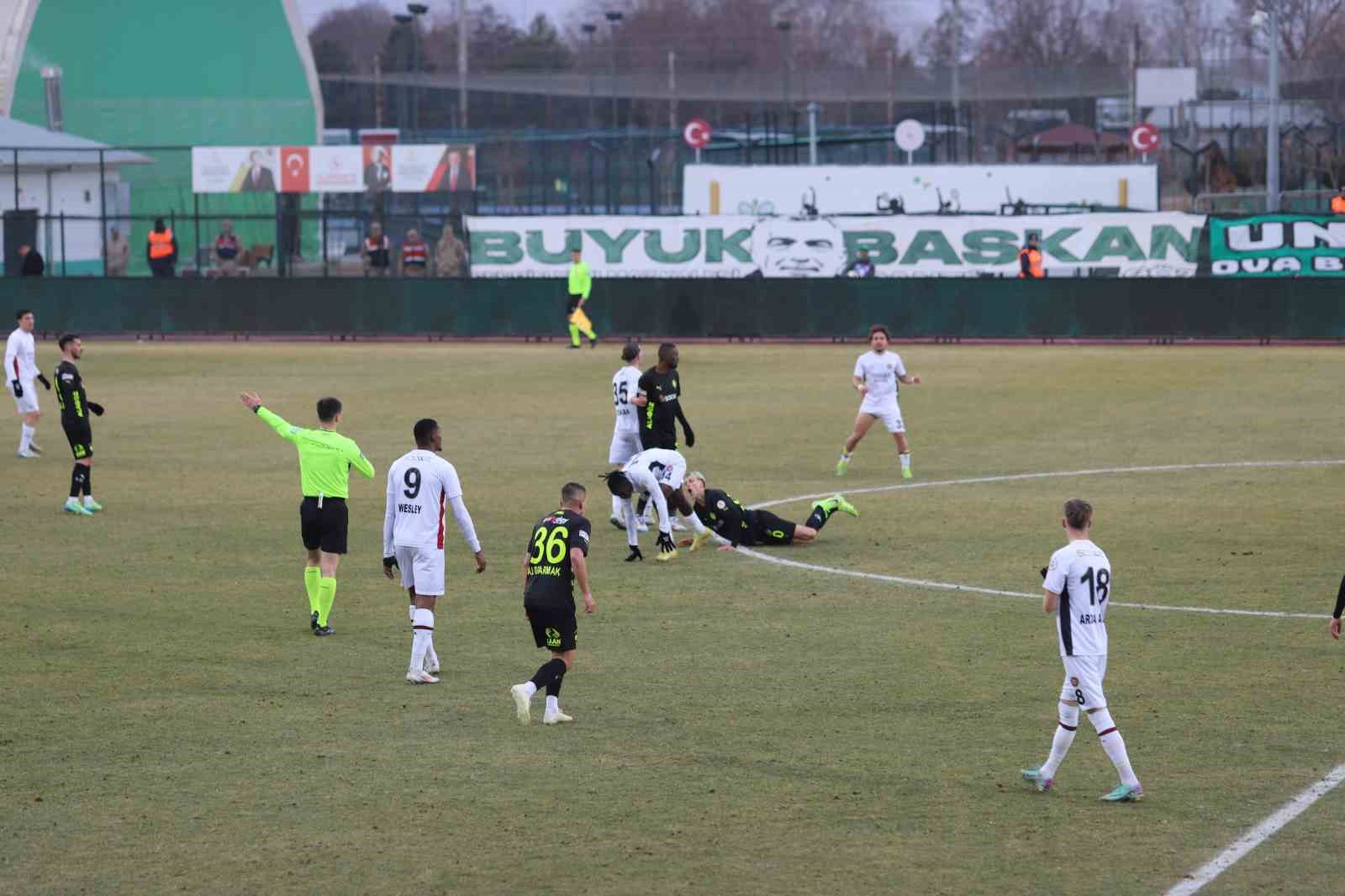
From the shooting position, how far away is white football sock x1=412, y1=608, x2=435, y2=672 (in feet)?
44.6

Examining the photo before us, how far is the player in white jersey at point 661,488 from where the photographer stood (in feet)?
61.7

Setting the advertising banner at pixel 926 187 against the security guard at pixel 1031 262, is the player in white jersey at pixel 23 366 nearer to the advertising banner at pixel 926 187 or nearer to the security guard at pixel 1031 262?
the security guard at pixel 1031 262

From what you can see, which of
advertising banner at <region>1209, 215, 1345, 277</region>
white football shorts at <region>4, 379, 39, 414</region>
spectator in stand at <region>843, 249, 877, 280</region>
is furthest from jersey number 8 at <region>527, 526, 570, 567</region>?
advertising banner at <region>1209, 215, 1345, 277</region>

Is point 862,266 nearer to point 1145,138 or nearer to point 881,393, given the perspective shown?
point 1145,138

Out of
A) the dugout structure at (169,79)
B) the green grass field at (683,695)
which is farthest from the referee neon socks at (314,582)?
the dugout structure at (169,79)

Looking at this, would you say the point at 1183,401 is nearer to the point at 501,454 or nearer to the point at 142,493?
the point at 501,454

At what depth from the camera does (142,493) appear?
944 inches

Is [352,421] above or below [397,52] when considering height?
below

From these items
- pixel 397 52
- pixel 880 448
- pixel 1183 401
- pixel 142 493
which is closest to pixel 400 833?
pixel 142 493

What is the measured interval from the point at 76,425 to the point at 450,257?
104 ft

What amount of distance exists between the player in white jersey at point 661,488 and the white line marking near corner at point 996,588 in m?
1.00

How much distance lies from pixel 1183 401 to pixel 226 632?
22.1m

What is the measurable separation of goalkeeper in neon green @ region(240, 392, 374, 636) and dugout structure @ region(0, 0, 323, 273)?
56489mm

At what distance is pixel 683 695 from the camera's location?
13.3 metres
